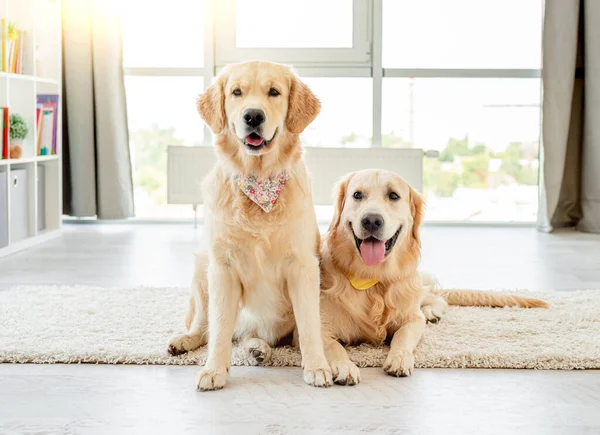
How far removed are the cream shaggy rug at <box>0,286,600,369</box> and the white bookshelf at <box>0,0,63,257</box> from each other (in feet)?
4.70

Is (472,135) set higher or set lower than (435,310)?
higher

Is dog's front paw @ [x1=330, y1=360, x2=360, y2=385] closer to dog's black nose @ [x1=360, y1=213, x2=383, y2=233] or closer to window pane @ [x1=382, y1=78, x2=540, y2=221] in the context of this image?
dog's black nose @ [x1=360, y1=213, x2=383, y2=233]

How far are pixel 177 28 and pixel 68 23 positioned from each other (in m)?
0.83

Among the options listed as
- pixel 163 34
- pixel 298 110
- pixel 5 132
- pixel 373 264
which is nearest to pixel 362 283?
pixel 373 264

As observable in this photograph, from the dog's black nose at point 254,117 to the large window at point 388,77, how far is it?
3599 mm

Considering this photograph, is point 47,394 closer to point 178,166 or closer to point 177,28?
point 178,166

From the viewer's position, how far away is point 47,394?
1.91m

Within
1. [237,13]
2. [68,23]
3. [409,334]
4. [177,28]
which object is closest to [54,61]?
[68,23]

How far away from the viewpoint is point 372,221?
221 centimetres

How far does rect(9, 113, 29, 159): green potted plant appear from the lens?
442 cm

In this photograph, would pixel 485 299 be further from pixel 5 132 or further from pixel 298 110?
pixel 5 132

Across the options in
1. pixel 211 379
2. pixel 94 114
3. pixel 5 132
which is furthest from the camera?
pixel 94 114

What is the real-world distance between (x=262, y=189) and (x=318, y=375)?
533 millimetres

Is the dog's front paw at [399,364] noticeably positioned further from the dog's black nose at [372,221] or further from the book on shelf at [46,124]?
the book on shelf at [46,124]
